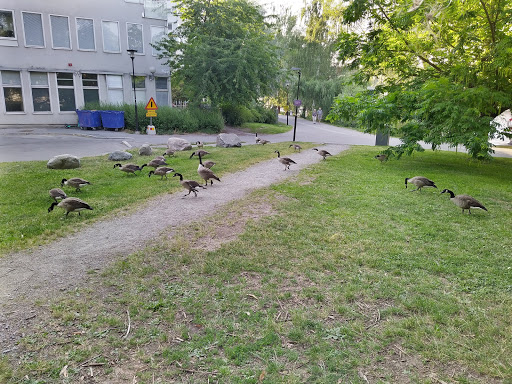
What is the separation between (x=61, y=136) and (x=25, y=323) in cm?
2150

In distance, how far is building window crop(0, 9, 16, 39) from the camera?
23.9 metres

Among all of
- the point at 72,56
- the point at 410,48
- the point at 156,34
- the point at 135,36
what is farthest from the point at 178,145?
the point at 156,34

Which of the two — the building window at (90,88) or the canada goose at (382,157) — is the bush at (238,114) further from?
the canada goose at (382,157)

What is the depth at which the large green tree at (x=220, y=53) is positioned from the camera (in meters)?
26.9

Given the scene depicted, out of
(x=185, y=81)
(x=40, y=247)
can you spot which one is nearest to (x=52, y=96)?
(x=185, y=81)

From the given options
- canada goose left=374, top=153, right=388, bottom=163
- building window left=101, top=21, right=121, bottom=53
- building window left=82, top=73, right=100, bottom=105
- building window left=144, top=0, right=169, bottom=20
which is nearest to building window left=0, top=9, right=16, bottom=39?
building window left=82, top=73, right=100, bottom=105

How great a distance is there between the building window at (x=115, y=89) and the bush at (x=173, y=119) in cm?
299

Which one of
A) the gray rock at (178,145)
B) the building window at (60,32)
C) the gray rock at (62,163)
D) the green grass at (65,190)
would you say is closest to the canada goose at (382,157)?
the green grass at (65,190)

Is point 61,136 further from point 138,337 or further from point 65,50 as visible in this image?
point 138,337

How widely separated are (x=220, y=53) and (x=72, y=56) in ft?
38.6

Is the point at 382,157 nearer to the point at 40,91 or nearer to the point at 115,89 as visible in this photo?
the point at 115,89

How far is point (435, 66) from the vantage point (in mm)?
13734

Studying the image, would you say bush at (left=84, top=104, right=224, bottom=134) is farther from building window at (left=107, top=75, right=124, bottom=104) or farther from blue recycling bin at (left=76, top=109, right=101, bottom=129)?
building window at (left=107, top=75, right=124, bottom=104)

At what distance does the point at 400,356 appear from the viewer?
324cm
